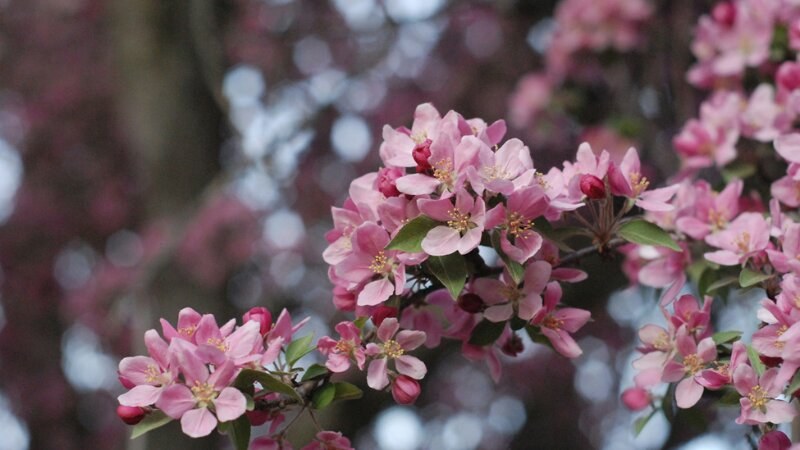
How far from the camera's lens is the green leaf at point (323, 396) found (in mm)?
1125

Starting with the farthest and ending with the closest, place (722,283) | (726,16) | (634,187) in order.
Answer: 1. (726,16)
2. (722,283)
3. (634,187)

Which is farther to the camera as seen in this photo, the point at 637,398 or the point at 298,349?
the point at 637,398

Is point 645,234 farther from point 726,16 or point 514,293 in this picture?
point 726,16

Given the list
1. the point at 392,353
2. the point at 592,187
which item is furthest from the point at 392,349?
the point at 592,187

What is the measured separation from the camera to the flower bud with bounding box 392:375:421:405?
1153 millimetres

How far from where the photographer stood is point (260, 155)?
3.22m

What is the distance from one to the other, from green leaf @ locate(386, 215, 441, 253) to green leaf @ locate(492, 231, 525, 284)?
0.07 metres

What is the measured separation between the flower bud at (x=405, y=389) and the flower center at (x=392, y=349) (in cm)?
3

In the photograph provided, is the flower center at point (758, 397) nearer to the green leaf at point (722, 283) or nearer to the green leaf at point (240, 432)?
the green leaf at point (722, 283)

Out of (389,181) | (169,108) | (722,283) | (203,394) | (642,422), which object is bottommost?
(169,108)

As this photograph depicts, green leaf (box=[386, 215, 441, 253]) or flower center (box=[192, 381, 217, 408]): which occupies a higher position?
green leaf (box=[386, 215, 441, 253])

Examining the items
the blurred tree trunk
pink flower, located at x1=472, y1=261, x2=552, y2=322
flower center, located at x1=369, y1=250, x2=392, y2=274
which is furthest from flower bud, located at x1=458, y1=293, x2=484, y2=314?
the blurred tree trunk

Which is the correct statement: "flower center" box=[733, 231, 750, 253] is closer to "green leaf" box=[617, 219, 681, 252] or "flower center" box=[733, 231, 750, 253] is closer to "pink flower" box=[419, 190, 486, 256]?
"green leaf" box=[617, 219, 681, 252]

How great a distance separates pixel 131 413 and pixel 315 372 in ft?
0.70
